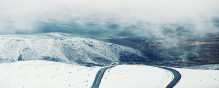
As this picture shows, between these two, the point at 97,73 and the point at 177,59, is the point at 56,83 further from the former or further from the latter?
the point at 177,59

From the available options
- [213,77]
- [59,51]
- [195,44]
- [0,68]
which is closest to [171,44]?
[195,44]

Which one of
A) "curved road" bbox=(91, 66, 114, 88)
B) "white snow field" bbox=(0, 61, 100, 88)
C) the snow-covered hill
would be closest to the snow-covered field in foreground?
"white snow field" bbox=(0, 61, 100, 88)

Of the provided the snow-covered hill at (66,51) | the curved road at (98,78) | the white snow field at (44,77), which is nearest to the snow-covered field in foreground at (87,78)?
the white snow field at (44,77)

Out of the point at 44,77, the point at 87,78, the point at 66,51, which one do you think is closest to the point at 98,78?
the point at 87,78

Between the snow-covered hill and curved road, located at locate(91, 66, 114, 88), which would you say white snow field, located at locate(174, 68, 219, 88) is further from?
the snow-covered hill

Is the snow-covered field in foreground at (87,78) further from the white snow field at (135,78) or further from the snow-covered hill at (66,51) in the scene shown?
the snow-covered hill at (66,51)

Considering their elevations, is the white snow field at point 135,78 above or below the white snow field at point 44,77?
below

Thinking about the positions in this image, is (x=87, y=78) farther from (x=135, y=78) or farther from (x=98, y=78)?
(x=135, y=78)
